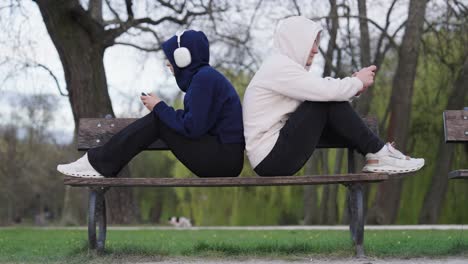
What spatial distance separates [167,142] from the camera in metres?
5.00

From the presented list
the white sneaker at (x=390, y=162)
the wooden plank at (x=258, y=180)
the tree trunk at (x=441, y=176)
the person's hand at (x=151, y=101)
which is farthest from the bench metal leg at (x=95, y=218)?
the tree trunk at (x=441, y=176)

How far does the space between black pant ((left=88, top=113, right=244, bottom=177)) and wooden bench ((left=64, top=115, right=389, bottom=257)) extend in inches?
7.0

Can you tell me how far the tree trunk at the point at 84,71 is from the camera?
13547 mm

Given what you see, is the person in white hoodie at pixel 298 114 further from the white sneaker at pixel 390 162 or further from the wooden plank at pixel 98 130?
the wooden plank at pixel 98 130

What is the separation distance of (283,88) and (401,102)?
1289 centimetres

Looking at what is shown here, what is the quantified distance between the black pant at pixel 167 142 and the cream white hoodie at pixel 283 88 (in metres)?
0.19

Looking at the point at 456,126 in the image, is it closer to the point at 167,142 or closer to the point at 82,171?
the point at 167,142

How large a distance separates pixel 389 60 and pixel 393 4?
2.38 m

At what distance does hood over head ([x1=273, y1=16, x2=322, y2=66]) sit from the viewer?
16.4 feet

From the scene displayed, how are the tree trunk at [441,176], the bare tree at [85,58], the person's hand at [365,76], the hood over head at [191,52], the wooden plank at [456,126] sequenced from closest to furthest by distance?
the person's hand at [365,76] < the hood over head at [191,52] < the wooden plank at [456,126] < the bare tree at [85,58] < the tree trunk at [441,176]

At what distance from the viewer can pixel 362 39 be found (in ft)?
58.9

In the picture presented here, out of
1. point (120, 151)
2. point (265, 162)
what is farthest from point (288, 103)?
point (120, 151)

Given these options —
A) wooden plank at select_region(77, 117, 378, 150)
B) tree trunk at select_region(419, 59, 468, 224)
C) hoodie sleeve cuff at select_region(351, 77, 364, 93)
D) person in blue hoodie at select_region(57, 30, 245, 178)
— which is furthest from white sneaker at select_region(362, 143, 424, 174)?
tree trunk at select_region(419, 59, 468, 224)

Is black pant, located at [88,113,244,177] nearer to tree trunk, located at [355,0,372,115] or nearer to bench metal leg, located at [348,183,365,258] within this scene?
bench metal leg, located at [348,183,365,258]
